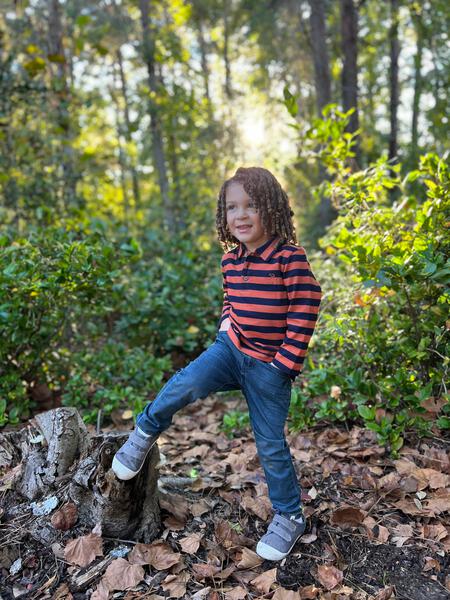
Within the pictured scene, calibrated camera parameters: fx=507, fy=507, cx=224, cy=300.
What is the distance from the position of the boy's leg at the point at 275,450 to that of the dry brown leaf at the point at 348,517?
21 cm

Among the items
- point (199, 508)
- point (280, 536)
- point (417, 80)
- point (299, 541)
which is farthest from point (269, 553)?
point (417, 80)

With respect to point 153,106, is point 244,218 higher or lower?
lower

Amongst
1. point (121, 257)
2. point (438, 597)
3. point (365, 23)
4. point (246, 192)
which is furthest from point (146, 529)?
point (365, 23)

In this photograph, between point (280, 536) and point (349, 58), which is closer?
point (280, 536)

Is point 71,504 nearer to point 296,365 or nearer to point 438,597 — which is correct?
point 296,365

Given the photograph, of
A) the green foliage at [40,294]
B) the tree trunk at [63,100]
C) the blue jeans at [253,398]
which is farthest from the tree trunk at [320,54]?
the blue jeans at [253,398]

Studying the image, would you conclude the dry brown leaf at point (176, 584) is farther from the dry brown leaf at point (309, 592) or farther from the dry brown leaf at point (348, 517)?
the dry brown leaf at point (348, 517)

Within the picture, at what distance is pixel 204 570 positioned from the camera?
6.89ft

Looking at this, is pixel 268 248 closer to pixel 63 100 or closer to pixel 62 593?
pixel 62 593

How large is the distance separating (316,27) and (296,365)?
8147mm

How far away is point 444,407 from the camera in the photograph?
2.68 m

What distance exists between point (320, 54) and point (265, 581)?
8.51m

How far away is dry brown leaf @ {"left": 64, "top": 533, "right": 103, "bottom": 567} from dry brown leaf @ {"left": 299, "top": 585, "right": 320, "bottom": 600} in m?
0.83

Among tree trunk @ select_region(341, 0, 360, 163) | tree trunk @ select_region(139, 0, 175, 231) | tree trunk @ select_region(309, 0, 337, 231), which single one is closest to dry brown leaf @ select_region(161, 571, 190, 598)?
tree trunk @ select_region(139, 0, 175, 231)
